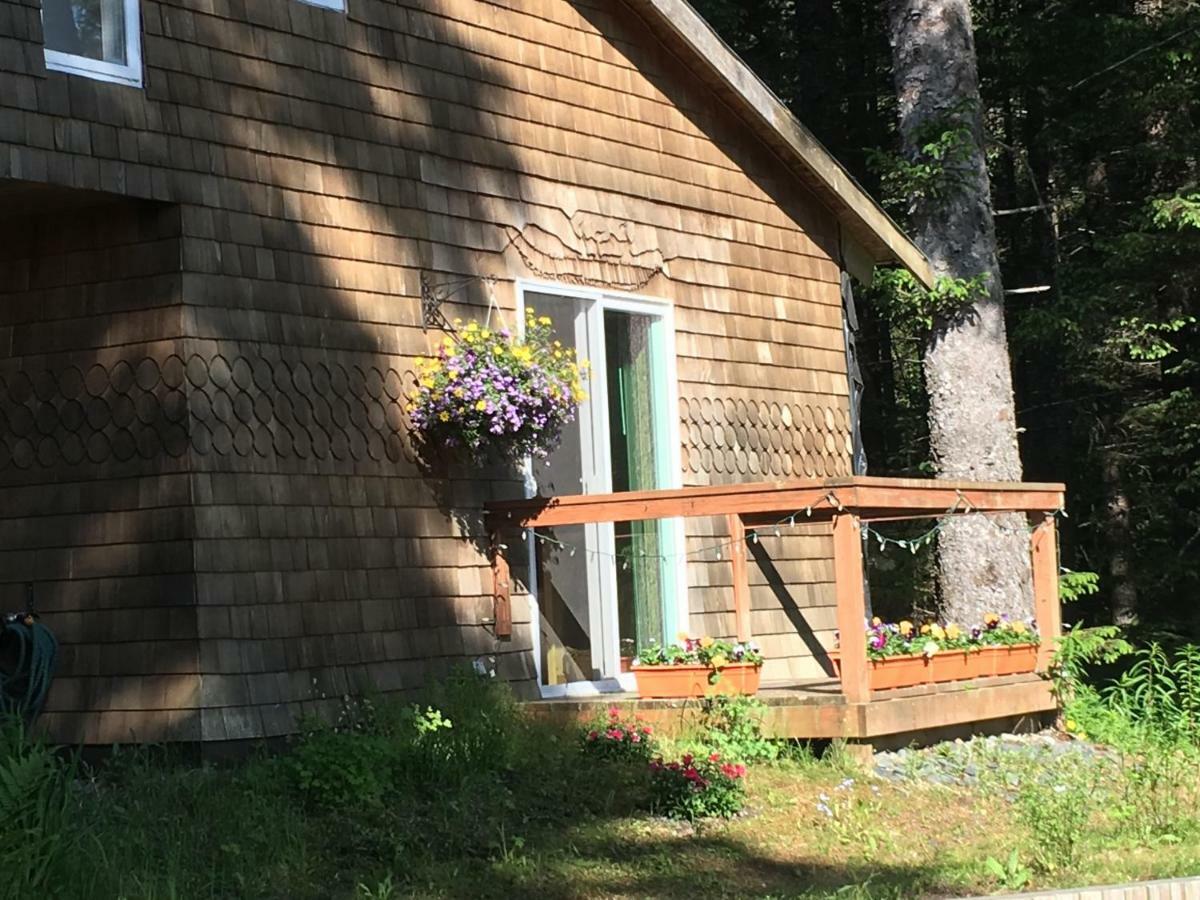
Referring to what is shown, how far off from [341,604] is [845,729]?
255 cm

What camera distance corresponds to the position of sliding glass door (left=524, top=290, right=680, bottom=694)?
9.70m

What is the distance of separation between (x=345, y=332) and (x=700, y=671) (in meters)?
2.50

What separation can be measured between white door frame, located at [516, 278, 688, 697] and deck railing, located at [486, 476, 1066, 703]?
0.48 metres

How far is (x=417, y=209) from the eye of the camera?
9.01 meters

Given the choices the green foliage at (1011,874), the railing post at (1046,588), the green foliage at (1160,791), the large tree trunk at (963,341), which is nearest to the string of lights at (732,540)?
the railing post at (1046,588)

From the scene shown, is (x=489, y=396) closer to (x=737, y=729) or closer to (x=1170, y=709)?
(x=737, y=729)

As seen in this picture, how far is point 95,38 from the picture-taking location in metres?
7.49


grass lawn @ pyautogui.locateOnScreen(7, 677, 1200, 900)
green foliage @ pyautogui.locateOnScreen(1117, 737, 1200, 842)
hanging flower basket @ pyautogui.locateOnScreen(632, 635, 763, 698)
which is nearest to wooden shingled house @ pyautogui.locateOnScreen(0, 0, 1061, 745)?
hanging flower basket @ pyautogui.locateOnScreen(632, 635, 763, 698)

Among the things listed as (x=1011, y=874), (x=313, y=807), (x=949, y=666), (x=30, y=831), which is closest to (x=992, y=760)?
(x=949, y=666)

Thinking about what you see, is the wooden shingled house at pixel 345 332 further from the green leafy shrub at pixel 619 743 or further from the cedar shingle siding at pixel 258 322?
the green leafy shrub at pixel 619 743

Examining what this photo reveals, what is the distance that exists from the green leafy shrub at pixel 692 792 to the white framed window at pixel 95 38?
3888mm

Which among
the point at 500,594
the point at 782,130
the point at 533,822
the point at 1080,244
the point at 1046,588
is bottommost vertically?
the point at 533,822

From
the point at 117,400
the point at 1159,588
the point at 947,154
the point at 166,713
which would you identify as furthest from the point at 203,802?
the point at 1159,588

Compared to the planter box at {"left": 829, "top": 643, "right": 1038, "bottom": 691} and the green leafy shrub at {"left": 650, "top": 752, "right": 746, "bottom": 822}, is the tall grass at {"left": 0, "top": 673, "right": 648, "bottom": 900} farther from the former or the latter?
the planter box at {"left": 829, "top": 643, "right": 1038, "bottom": 691}
